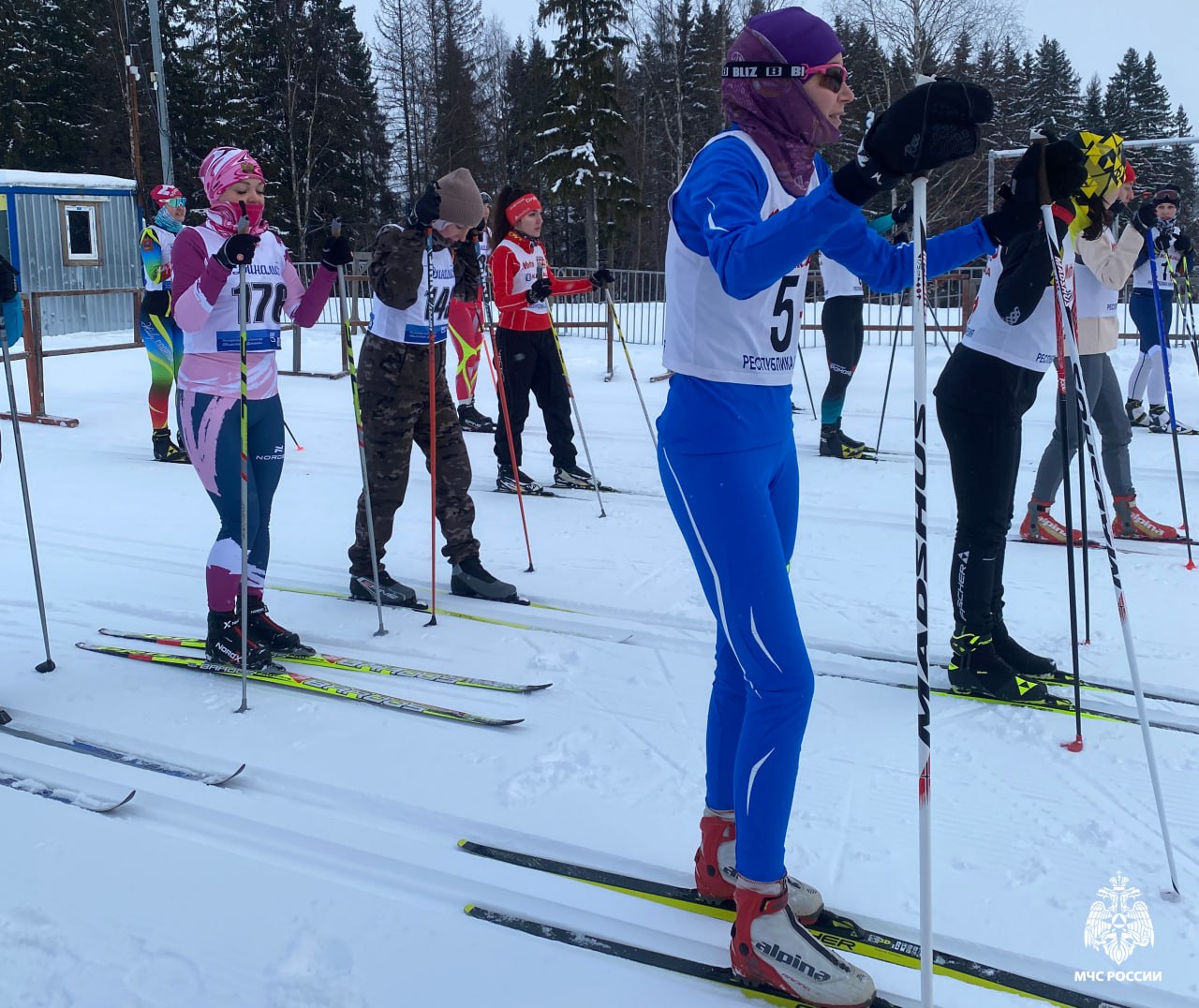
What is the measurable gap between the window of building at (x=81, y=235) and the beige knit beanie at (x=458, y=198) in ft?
55.5

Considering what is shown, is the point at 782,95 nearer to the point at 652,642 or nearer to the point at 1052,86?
the point at 652,642

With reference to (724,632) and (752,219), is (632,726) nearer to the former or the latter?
(724,632)

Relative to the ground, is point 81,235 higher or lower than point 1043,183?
higher

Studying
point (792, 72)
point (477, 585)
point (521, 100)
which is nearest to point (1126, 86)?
point (521, 100)

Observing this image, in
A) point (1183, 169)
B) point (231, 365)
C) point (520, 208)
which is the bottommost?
point (231, 365)

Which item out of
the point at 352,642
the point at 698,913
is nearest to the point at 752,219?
the point at 698,913

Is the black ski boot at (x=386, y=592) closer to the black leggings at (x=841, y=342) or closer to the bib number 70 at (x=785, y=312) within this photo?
the bib number 70 at (x=785, y=312)

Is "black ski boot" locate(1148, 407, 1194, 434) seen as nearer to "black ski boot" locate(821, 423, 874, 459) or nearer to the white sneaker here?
"black ski boot" locate(821, 423, 874, 459)

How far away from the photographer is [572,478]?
7305mm

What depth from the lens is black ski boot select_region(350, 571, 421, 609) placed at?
4809 millimetres

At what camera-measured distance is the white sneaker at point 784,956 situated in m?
2.10

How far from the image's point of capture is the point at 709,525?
Result: 7.24 feet

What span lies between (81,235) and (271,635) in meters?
17.6

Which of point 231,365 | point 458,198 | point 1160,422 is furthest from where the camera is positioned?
point 1160,422
